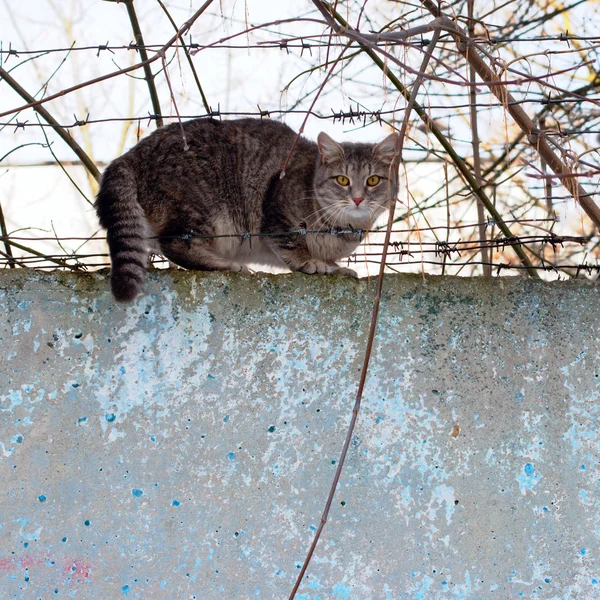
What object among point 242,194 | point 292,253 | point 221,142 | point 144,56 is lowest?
point 292,253

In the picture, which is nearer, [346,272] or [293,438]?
[293,438]

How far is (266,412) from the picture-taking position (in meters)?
2.29

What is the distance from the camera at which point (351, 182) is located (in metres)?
3.06

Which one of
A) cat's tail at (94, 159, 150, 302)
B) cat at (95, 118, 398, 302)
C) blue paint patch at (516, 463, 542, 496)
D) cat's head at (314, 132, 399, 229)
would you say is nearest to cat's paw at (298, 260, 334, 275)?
cat at (95, 118, 398, 302)

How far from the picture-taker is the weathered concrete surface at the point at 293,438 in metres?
2.21

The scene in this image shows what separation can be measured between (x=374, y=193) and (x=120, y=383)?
1.33 metres

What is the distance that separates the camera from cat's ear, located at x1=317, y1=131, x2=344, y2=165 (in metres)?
3.07

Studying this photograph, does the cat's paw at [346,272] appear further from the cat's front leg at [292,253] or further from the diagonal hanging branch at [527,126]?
the diagonal hanging branch at [527,126]

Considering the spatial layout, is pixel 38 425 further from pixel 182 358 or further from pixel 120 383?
pixel 182 358

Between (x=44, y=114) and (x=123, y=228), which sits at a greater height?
(x=44, y=114)

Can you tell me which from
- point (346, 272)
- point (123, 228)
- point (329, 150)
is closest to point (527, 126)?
point (346, 272)

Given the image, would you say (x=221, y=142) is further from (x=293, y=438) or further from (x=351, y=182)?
(x=293, y=438)

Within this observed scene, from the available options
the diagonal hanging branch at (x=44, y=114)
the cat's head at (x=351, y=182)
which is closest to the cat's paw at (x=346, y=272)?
the cat's head at (x=351, y=182)

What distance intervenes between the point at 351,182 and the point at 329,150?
158 mm
